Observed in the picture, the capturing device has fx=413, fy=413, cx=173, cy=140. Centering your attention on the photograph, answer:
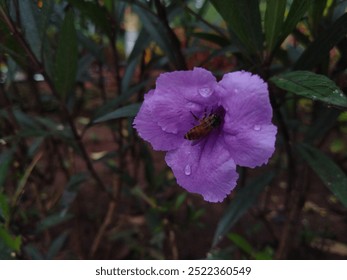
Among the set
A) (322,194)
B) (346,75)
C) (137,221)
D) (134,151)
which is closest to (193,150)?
(346,75)

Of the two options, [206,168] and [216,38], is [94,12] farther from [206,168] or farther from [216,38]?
[206,168]

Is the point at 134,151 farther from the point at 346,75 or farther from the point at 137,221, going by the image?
the point at 346,75

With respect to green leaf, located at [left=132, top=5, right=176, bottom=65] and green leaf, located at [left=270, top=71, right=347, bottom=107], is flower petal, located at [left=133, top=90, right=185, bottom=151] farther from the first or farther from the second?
green leaf, located at [left=132, top=5, right=176, bottom=65]

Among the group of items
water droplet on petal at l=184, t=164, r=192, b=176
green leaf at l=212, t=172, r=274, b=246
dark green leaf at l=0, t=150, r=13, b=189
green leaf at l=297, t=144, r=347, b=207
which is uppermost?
water droplet on petal at l=184, t=164, r=192, b=176

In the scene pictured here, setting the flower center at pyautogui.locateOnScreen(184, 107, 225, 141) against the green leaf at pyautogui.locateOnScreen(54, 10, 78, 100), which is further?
the green leaf at pyautogui.locateOnScreen(54, 10, 78, 100)

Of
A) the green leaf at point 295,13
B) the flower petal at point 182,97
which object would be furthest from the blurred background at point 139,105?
the flower petal at point 182,97

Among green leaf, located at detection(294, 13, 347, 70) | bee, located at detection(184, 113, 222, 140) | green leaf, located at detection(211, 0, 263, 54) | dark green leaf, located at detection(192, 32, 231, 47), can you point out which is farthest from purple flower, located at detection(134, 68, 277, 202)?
dark green leaf, located at detection(192, 32, 231, 47)
